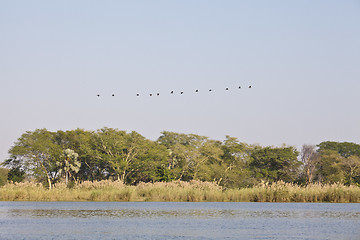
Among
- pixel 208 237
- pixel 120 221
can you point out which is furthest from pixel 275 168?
pixel 208 237

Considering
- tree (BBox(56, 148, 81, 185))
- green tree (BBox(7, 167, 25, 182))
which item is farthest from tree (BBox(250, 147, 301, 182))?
green tree (BBox(7, 167, 25, 182))

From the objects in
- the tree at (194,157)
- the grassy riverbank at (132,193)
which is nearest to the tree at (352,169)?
the tree at (194,157)

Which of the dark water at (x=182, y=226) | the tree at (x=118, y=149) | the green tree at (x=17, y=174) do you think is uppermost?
Result: the tree at (x=118, y=149)

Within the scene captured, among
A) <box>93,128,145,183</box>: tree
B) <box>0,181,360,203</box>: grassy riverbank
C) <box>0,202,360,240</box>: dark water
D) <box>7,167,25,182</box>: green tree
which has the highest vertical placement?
<box>93,128,145,183</box>: tree

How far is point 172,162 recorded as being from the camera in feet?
265

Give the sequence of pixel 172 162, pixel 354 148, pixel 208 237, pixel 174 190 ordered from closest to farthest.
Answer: pixel 208 237 < pixel 174 190 < pixel 172 162 < pixel 354 148

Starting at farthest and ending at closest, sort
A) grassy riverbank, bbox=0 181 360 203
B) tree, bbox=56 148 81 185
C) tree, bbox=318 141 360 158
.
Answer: tree, bbox=318 141 360 158 → tree, bbox=56 148 81 185 → grassy riverbank, bbox=0 181 360 203

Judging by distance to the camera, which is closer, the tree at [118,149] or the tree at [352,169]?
the tree at [118,149]

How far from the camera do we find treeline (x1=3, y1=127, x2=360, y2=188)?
7550 centimetres

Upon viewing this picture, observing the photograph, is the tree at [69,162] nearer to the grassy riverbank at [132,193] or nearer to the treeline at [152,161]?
the treeline at [152,161]

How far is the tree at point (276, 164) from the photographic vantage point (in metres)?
79.7

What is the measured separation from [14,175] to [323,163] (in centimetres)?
4573

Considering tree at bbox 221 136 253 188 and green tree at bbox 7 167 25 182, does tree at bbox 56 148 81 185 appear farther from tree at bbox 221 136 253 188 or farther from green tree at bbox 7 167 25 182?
tree at bbox 221 136 253 188

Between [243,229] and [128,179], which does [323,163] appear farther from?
[243,229]
